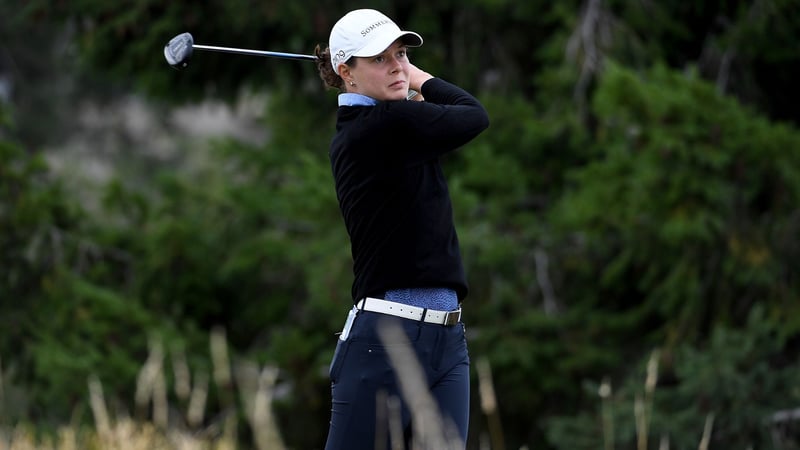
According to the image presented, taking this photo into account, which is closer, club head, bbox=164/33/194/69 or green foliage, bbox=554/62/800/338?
club head, bbox=164/33/194/69

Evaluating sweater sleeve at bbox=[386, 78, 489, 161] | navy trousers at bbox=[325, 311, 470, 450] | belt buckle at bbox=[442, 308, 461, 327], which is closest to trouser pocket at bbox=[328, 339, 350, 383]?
navy trousers at bbox=[325, 311, 470, 450]

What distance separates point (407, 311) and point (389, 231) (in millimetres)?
240

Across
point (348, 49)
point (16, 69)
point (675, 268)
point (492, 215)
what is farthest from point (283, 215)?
point (16, 69)

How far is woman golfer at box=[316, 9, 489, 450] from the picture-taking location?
3.50m

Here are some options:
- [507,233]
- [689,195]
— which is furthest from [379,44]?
[507,233]

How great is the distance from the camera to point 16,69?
21578mm

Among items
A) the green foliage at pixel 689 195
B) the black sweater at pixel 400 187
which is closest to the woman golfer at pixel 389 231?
the black sweater at pixel 400 187

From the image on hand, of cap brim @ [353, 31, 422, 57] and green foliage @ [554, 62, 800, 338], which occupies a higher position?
cap brim @ [353, 31, 422, 57]

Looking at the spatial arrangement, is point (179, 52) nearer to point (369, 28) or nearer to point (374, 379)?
point (369, 28)

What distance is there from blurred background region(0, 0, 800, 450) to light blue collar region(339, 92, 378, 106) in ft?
12.8

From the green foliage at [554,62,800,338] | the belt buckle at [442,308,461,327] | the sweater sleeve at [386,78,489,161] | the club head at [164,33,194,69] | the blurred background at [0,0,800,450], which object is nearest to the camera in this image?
the sweater sleeve at [386,78,489,161]

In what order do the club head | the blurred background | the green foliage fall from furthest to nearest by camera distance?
the blurred background < the green foliage < the club head

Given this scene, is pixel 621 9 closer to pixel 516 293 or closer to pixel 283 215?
pixel 516 293

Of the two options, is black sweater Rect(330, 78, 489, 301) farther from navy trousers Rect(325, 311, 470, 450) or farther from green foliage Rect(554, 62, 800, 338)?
green foliage Rect(554, 62, 800, 338)
